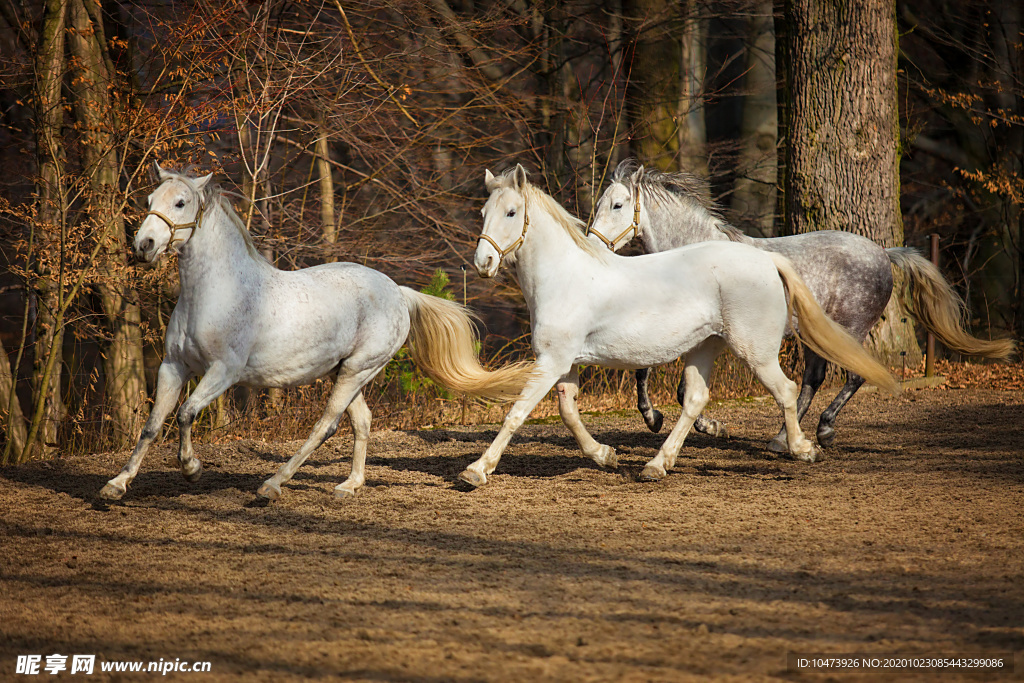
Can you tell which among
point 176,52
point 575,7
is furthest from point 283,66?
point 575,7

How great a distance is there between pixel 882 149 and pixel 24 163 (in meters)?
9.17

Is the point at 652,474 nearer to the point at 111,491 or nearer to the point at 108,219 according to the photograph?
the point at 111,491

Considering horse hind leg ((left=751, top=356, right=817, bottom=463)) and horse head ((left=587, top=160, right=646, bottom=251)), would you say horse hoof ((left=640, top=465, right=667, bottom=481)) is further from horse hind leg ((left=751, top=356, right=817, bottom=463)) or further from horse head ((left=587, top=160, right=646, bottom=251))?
horse head ((left=587, top=160, right=646, bottom=251))

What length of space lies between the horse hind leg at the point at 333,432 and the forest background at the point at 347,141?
2.44 meters

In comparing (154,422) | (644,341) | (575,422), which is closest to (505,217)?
(644,341)

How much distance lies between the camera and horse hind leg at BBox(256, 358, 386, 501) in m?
5.32

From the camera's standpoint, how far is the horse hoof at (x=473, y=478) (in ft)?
17.9

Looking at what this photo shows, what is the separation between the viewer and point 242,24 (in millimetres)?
8781

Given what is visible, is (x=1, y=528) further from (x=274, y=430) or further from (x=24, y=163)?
(x=24, y=163)

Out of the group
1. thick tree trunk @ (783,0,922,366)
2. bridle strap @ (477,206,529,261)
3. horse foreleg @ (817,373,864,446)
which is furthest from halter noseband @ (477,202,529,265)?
thick tree trunk @ (783,0,922,366)

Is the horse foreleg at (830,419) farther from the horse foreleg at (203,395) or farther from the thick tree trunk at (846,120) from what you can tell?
the horse foreleg at (203,395)

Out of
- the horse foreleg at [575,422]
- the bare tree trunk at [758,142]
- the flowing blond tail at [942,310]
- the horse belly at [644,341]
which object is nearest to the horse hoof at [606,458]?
the horse foreleg at [575,422]

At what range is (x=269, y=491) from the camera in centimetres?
527

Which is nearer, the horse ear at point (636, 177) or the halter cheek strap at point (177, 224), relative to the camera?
the halter cheek strap at point (177, 224)
